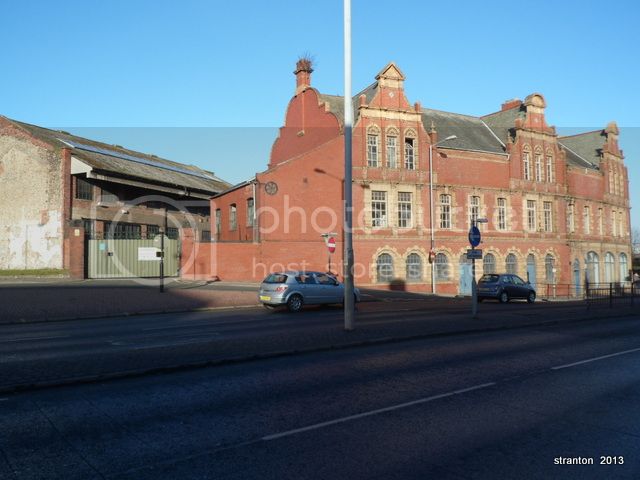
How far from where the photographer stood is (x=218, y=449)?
5.28m

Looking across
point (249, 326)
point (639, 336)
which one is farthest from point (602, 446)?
point (249, 326)

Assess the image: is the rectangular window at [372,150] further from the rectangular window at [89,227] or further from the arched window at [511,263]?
the rectangular window at [89,227]

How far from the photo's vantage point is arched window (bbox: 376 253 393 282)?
34.5 metres

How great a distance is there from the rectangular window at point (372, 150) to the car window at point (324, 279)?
14.0 meters

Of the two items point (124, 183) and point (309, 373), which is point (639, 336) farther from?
point (124, 183)

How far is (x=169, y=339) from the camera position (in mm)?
12750

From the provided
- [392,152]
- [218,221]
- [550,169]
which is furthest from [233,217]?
[550,169]

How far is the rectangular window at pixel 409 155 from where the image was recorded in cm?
3603

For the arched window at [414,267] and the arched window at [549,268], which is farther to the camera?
the arched window at [549,268]

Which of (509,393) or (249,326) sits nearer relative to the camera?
(509,393)

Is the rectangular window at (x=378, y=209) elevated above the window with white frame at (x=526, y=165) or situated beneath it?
situated beneath

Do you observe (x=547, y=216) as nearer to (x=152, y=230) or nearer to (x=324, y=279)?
(x=324, y=279)

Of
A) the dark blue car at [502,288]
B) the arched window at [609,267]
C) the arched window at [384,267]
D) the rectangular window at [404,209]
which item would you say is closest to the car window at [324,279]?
the dark blue car at [502,288]

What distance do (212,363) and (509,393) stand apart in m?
5.20
